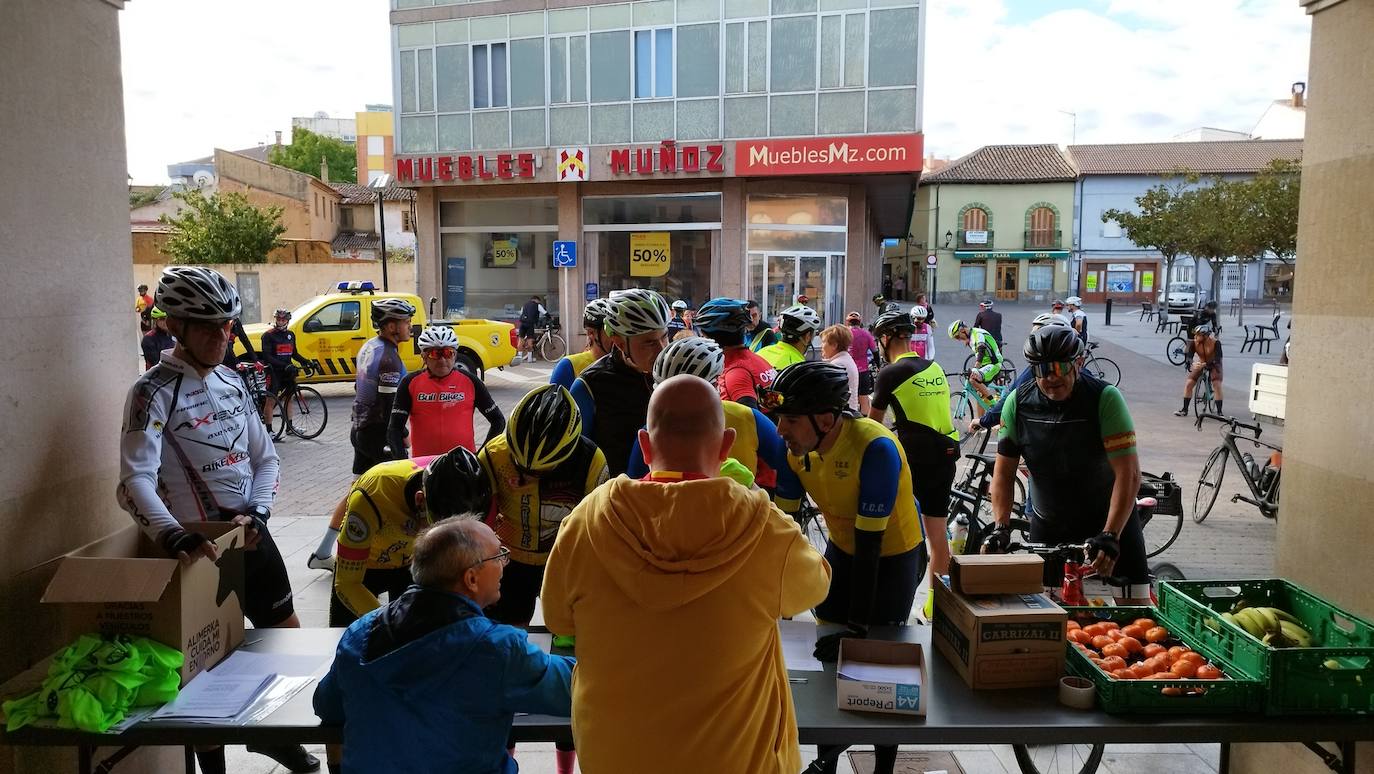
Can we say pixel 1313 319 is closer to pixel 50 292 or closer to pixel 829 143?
pixel 50 292

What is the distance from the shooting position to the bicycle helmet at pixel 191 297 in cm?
340

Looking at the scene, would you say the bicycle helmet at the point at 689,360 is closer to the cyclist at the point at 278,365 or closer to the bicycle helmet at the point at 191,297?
the bicycle helmet at the point at 191,297

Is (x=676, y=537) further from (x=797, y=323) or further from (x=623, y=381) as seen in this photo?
(x=797, y=323)

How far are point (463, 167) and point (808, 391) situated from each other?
21590 millimetres

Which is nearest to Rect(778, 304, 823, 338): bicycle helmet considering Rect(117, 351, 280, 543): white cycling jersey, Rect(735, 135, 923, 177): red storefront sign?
Rect(117, 351, 280, 543): white cycling jersey

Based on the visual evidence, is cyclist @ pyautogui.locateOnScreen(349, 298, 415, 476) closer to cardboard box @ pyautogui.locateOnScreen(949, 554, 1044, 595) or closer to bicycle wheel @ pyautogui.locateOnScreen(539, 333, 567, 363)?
cardboard box @ pyautogui.locateOnScreen(949, 554, 1044, 595)

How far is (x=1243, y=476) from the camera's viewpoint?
833cm

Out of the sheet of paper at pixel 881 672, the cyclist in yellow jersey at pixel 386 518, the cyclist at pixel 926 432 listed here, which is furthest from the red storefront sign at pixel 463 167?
the sheet of paper at pixel 881 672

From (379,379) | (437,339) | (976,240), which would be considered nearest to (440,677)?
(437,339)

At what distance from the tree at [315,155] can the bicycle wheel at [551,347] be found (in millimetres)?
54015

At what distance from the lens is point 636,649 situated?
1.89 meters

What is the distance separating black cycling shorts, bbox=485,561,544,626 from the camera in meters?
3.35

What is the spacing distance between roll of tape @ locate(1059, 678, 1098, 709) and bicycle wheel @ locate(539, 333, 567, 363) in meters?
20.4

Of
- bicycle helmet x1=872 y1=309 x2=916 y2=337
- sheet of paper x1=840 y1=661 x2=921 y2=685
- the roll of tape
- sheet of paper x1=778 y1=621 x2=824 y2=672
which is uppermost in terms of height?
bicycle helmet x1=872 y1=309 x2=916 y2=337
